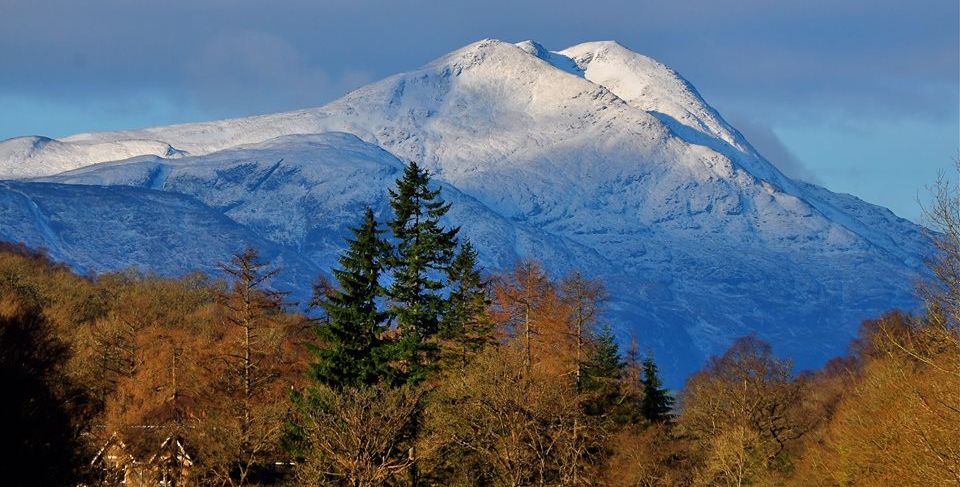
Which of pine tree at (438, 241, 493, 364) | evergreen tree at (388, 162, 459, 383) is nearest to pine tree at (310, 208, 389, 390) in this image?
evergreen tree at (388, 162, 459, 383)

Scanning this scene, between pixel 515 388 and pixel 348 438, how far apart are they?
872 cm

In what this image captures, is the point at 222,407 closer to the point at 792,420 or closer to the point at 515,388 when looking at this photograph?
the point at 515,388

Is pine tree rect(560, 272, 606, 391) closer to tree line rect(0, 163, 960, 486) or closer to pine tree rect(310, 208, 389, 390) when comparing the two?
tree line rect(0, 163, 960, 486)

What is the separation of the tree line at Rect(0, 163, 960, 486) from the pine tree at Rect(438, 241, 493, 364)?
0.14 meters

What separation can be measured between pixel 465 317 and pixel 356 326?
24.5 ft

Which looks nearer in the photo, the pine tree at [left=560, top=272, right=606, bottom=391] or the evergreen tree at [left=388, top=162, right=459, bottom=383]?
the evergreen tree at [left=388, top=162, right=459, bottom=383]

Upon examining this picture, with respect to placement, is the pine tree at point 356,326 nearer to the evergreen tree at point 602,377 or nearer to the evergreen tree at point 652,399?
the evergreen tree at point 602,377

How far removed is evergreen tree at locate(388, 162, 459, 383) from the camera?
66.3 meters

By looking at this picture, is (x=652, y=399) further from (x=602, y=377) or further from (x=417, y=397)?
(x=417, y=397)

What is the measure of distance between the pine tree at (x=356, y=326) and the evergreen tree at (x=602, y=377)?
12.6 m

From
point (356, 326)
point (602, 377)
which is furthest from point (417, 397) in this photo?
point (602, 377)

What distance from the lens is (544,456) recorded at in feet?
176

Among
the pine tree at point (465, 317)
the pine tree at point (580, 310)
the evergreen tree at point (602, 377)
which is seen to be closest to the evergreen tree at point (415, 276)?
the pine tree at point (465, 317)

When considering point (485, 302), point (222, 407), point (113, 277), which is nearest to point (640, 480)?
point (485, 302)
